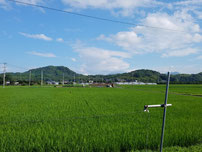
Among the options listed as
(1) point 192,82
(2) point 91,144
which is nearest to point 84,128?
(2) point 91,144

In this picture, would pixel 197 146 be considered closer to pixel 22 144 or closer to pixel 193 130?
pixel 193 130

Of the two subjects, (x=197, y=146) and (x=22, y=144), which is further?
(x=197, y=146)

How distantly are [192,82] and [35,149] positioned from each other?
7787 cm

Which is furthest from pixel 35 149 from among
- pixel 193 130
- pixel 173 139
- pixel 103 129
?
pixel 193 130

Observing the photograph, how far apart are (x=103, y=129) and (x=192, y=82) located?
250 feet

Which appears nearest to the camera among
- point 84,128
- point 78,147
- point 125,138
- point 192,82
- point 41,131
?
point 78,147

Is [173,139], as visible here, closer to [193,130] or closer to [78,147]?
[193,130]

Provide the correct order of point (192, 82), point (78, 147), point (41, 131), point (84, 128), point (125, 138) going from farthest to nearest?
point (192, 82), point (84, 128), point (41, 131), point (125, 138), point (78, 147)

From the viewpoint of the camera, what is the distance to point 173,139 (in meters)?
4.28

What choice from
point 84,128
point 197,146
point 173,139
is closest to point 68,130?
point 84,128

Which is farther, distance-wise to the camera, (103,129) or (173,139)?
(103,129)

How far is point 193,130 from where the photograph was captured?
4.84 metres

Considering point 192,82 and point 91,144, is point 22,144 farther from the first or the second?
point 192,82

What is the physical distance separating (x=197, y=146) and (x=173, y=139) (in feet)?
1.91
